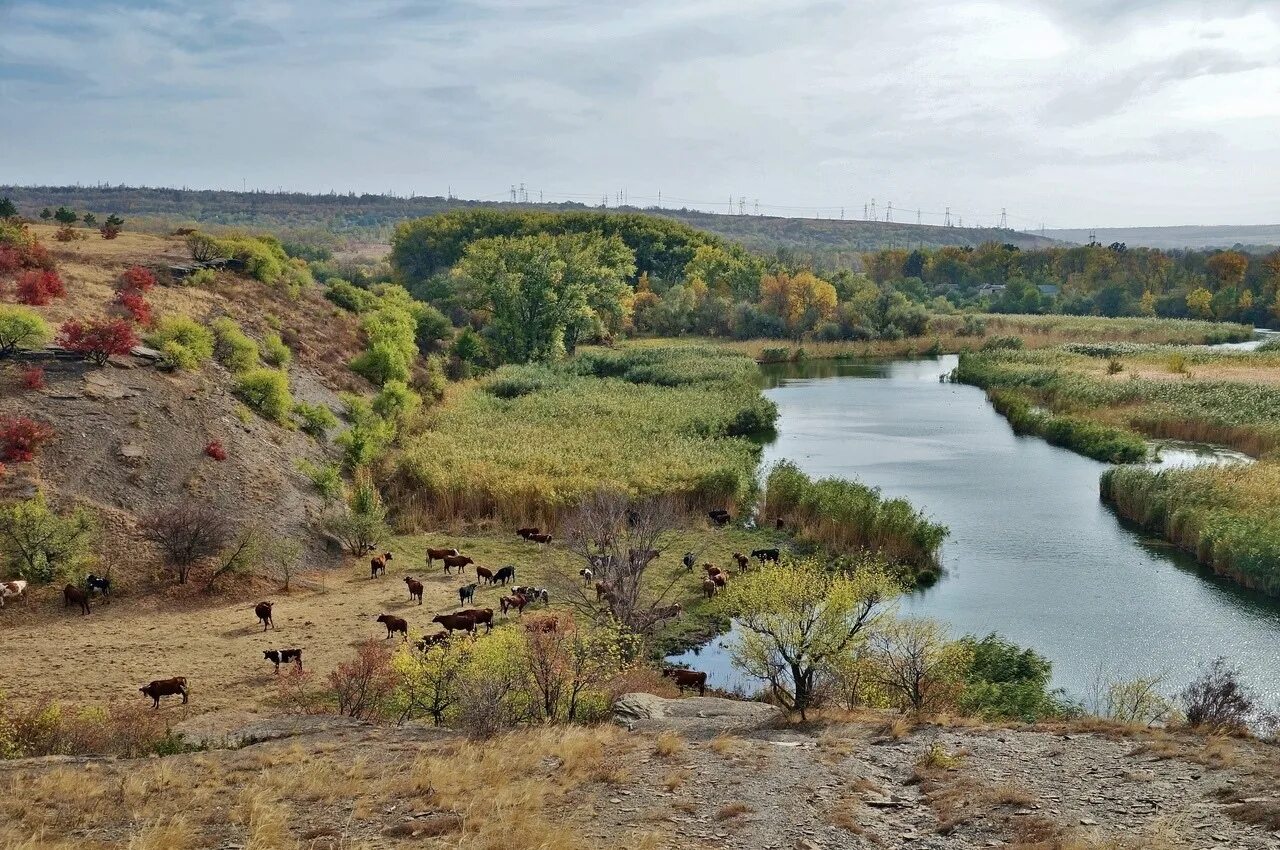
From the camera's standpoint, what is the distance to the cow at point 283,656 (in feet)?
67.7

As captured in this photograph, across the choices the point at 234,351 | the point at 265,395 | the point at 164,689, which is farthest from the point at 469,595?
the point at 234,351

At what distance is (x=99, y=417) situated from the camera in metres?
31.3

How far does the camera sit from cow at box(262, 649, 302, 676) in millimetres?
20625

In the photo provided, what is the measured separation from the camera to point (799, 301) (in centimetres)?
10200

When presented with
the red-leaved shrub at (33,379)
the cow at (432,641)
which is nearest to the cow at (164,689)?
the cow at (432,641)

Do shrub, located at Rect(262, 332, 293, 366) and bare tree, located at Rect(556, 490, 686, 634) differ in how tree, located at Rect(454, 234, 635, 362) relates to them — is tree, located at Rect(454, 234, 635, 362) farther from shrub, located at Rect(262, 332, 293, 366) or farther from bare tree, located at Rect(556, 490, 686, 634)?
bare tree, located at Rect(556, 490, 686, 634)

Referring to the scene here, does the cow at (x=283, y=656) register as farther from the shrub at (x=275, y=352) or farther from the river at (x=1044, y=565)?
the shrub at (x=275, y=352)

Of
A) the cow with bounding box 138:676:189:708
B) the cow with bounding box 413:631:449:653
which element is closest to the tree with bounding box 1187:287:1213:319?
the cow with bounding box 413:631:449:653

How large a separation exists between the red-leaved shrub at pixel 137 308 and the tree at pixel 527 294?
A: 33.1 meters

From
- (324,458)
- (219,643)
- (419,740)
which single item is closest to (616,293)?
(324,458)

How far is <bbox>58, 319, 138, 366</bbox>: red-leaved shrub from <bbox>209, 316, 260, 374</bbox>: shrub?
5321mm

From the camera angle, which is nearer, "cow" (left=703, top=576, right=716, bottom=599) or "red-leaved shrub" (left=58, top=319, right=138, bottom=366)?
"cow" (left=703, top=576, right=716, bottom=599)

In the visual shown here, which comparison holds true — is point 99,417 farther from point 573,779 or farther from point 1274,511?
point 1274,511

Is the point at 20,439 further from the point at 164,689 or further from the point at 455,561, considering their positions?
the point at 164,689
